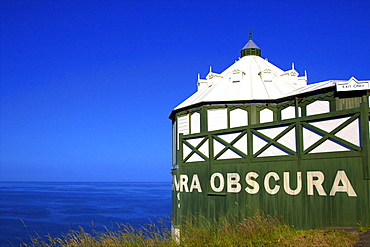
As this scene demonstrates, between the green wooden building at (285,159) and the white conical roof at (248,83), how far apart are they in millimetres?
423

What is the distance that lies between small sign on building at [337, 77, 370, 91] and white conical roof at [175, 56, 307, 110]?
15.2 ft

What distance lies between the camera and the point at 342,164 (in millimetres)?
11922

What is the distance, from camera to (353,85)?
1858 centimetres

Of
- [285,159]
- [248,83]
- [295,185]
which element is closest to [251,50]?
[248,83]

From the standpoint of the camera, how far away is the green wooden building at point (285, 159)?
38.5ft

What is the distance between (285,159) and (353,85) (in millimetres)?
7306

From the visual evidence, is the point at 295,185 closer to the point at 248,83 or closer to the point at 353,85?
the point at 353,85

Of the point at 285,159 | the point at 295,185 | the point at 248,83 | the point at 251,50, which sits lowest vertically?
the point at 295,185

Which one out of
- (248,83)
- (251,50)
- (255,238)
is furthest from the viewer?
(251,50)

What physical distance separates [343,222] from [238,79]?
1529cm

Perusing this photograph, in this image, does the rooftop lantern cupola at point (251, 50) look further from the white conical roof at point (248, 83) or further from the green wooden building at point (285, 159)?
the green wooden building at point (285, 159)

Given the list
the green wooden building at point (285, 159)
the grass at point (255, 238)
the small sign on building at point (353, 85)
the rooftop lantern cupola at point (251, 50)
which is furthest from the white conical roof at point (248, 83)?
the grass at point (255, 238)

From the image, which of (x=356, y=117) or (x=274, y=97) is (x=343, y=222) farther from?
(x=274, y=97)

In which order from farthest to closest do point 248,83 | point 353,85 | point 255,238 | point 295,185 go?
point 248,83, point 353,85, point 295,185, point 255,238
